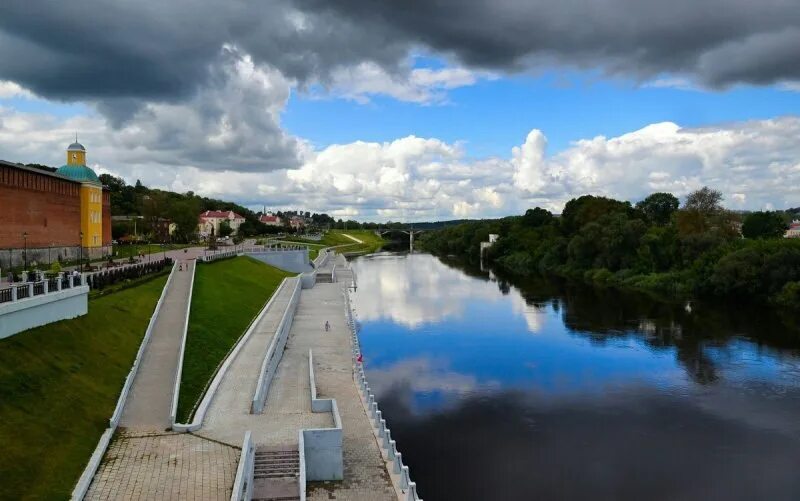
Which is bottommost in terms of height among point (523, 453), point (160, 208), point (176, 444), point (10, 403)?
point (523, 453)

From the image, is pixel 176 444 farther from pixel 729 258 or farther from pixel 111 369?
pixel 729 258

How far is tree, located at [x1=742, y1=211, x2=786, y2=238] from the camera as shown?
254ft

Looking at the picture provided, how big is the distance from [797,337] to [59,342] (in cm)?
3567

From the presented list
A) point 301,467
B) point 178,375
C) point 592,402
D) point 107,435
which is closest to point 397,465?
point 301,467

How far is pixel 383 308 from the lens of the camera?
47469 mm

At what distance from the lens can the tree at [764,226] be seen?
7750 cm

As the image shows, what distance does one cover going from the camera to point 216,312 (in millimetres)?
29547

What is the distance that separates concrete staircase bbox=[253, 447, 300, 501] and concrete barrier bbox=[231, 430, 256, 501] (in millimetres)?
195

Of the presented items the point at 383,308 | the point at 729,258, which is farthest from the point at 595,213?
the point at 383,308

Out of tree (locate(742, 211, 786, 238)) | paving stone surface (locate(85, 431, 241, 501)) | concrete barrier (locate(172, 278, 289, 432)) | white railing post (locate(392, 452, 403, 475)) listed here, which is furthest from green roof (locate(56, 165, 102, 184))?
tree (locate(742, 211, 786, 238))

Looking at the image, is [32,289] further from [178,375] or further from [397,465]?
[397,465]

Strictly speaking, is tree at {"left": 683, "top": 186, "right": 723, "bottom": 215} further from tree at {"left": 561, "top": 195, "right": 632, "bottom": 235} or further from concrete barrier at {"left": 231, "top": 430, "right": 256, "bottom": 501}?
concrete barrier at {"left": 231, "top": 430, "right": 256, "bottom": 501}

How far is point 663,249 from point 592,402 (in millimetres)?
42229

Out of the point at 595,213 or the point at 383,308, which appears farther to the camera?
the point at 595,213
